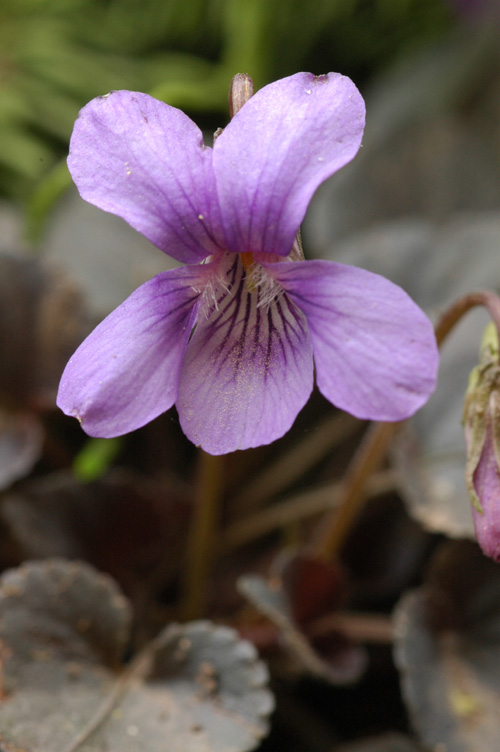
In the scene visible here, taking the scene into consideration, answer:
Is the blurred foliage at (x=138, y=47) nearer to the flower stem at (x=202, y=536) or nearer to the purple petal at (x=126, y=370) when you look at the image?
the flower stem at (x=202, y=536)

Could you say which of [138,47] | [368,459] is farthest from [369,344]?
[138,47]

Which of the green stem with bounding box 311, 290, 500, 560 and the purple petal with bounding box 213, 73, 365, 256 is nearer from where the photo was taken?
the purple petal with bounding box 213, 73, 365, 256

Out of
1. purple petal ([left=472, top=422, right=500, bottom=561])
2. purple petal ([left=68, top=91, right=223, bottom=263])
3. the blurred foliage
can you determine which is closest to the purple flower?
purple petal ([left=68, top=91, right=223, bottom=263])

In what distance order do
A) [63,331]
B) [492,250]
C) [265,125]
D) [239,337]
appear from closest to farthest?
[265,125]
[239,337]
[63,331]
[492,250]

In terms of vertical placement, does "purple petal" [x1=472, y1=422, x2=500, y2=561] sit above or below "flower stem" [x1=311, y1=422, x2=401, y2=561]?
above

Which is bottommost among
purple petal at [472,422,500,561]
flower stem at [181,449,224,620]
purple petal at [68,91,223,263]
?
flower stem at [181,449,224,620]

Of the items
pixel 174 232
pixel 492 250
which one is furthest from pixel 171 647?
pixel 492 250

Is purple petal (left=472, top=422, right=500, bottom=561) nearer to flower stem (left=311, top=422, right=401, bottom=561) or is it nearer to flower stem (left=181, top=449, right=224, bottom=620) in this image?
flower stem (left=311, top=422, right=401, bottom=561)

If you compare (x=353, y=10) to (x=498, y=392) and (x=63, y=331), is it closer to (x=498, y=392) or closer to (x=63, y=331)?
(x=63, y=331)
